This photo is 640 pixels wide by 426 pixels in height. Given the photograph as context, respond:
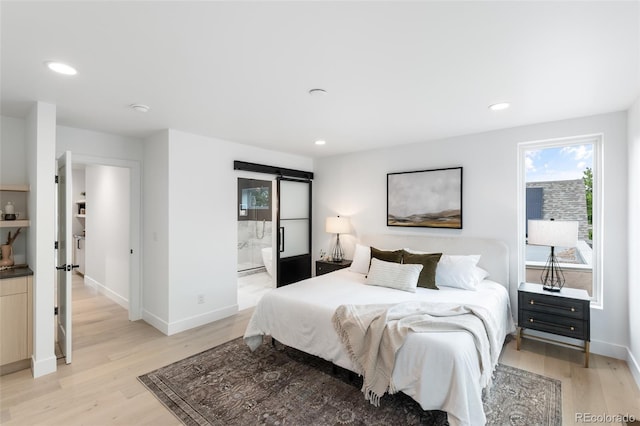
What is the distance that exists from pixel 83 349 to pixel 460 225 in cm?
464

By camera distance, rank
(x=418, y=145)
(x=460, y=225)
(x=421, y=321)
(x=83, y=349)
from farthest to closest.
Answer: (x=418, y=145) < (x=460, y=225) < (x=83, y=349) < (x=421, y=321)

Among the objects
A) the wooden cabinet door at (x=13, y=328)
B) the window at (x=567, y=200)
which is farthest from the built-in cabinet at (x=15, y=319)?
the window at (x=567, y=200)

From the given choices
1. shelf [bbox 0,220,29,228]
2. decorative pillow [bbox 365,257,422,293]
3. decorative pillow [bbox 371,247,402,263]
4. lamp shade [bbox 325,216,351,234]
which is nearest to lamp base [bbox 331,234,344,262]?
lamp shade [bbox 325,216,351,234]

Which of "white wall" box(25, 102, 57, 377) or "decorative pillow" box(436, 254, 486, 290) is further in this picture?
"decorative pillow" box(436, 254, 486, 290)

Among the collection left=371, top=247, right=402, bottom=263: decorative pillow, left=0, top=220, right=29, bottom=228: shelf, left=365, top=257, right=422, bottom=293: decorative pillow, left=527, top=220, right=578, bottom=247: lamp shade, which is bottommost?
left=365, top=257, right=422, bottom=293: decorative pillow

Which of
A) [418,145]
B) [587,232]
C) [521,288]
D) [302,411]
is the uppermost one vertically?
[418,145]

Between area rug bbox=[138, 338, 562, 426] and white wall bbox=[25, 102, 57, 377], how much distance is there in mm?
1000

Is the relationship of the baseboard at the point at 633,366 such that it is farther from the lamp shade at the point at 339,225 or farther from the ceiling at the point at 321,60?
the lamp shade at the point at 339,225

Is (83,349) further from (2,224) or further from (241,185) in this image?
(241,185)

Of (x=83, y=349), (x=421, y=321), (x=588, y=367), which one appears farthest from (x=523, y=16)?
(x=83, y=349)

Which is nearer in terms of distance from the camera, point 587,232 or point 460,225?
point 587,232

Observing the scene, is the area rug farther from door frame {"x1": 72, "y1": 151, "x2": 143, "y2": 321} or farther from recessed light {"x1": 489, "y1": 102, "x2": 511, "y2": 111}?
recessed light {"x1": 489, "y1": 102, "x2": 511, "y2": 111}

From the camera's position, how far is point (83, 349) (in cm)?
329

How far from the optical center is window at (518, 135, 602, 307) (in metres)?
3.28
